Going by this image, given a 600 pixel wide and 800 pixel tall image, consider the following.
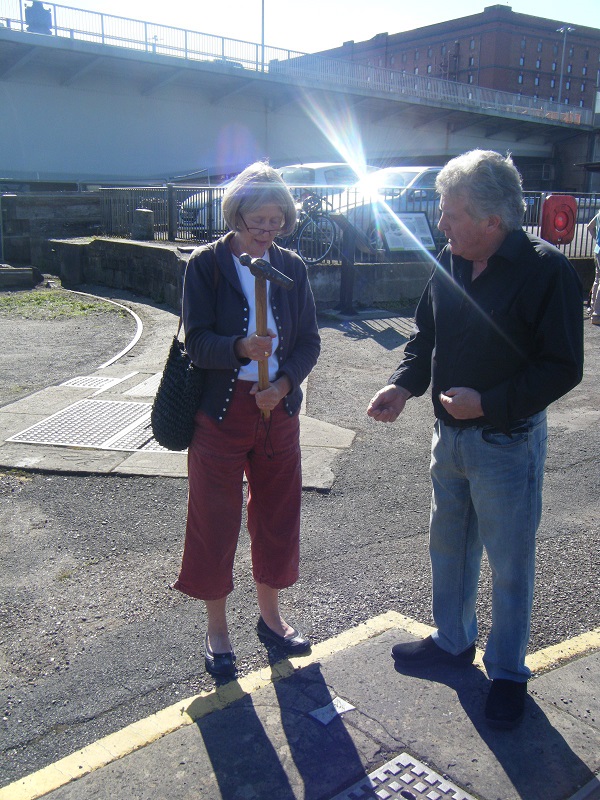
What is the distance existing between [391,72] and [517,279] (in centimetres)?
4580

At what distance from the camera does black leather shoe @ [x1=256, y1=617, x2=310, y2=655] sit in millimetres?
3176

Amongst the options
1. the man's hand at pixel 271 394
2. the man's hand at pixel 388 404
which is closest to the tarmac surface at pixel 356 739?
the man's hand at pixel 388 404

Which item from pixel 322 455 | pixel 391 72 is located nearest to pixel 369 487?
pixel 322 455

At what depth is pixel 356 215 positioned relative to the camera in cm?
1259

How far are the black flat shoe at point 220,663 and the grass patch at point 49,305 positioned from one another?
30.8 ft

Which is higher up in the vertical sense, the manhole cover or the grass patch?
the manhole cover

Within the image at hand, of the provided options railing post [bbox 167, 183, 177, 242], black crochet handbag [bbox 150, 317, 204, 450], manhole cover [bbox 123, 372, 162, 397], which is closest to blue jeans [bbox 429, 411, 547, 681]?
black crochet handbag [bbox 150, 317, 204, 450]

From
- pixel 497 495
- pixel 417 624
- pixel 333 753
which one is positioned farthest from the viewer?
pixel 417 624

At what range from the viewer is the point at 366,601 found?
3.66 meters

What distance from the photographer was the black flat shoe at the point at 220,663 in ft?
9.83

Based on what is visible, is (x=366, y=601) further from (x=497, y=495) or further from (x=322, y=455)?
(x=322, y=455)

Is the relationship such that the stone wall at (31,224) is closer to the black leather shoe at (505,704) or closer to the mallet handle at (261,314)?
the mallet handle at (261,314)

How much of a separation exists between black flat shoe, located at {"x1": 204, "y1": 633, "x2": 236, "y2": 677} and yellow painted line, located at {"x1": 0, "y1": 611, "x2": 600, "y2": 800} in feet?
0.20

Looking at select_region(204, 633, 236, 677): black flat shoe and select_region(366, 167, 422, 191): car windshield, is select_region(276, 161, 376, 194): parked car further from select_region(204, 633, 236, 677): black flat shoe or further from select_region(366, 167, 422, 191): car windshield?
select_region(204, 633, 236, 677): black flat shoe
